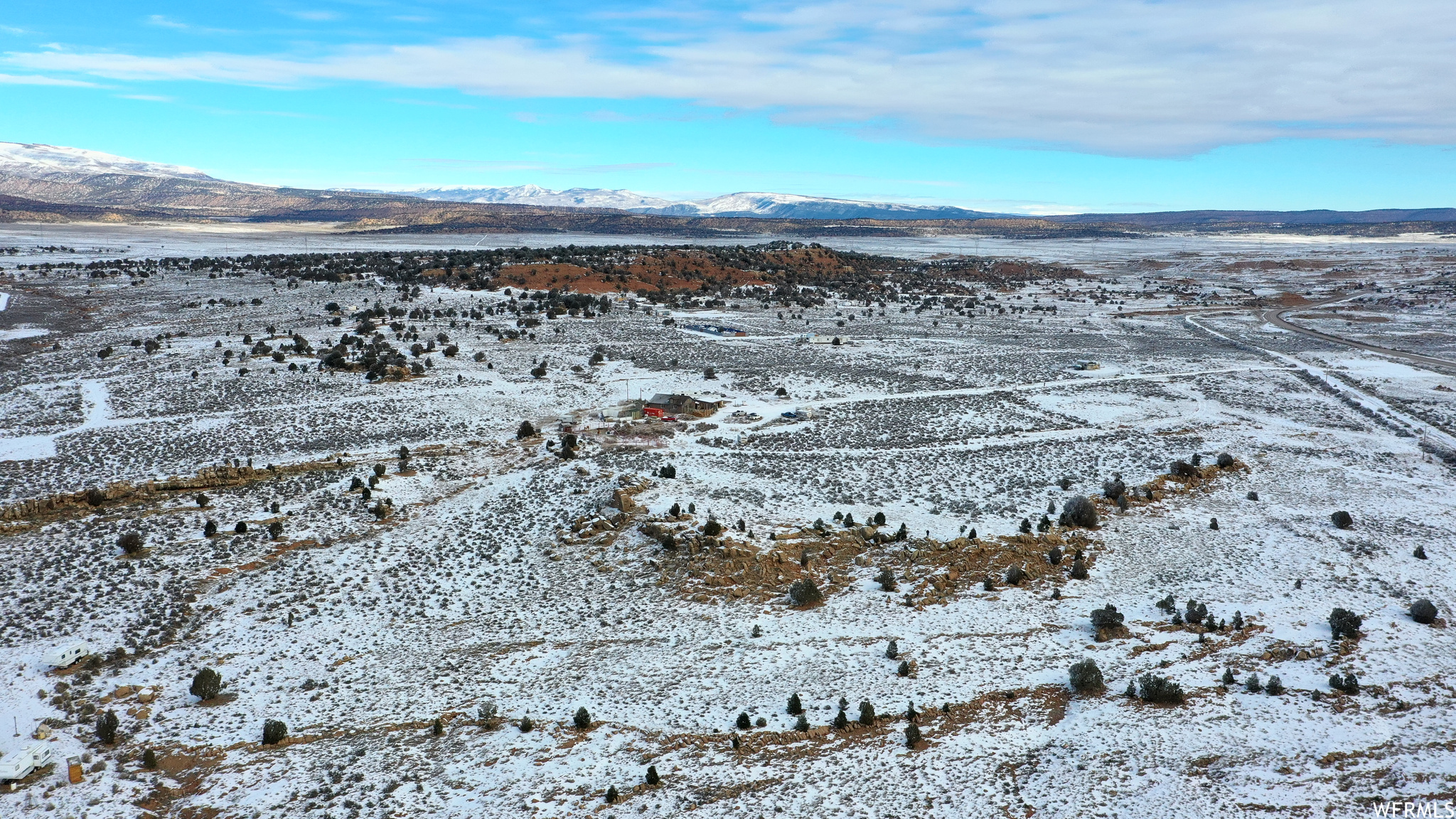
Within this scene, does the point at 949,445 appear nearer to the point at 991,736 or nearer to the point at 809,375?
the point at 809,375

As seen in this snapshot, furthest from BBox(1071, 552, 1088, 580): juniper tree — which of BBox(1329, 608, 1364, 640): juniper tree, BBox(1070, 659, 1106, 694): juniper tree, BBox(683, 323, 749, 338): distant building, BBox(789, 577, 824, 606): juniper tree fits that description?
BBox(683, 323, 749, 338): distant building

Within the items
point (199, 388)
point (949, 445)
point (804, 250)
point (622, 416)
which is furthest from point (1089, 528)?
point (804, 250)

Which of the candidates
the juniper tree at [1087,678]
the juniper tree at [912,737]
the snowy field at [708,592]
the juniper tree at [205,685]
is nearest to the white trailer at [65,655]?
the snowy field at [708,592]

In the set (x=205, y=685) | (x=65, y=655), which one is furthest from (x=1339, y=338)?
(x=65, y=655)

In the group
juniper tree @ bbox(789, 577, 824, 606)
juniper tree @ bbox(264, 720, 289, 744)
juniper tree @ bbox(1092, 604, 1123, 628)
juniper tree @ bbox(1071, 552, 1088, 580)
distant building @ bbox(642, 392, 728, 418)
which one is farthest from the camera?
distant building @ bbox(642, 392, 728, 418)

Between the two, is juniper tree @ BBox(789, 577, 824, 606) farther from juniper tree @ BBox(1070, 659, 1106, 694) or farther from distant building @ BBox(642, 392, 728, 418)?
distant building @ BBox(642, 392, 728, 418)

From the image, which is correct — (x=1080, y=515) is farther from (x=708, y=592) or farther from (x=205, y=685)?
→ (x=205, y=685)

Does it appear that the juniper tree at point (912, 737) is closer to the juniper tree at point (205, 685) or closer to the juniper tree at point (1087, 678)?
the juniper tree at point (1087, 678)
